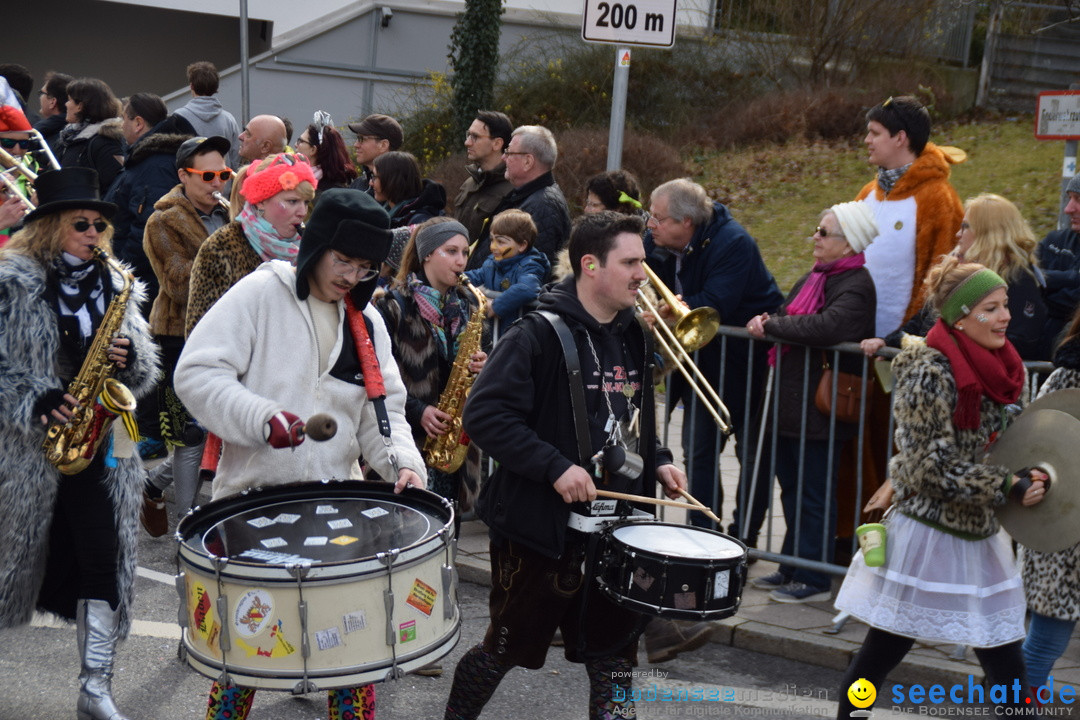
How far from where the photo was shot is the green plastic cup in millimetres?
4332

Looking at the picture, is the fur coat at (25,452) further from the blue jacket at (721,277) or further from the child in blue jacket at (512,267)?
the blue jacket at (721,277)

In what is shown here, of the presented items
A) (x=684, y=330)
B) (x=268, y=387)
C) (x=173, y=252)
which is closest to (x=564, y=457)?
(x=268, y=387)

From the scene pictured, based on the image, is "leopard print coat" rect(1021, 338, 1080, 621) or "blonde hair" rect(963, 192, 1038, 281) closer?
"leopard print coat" rect(1021, 338, 1080, 621)

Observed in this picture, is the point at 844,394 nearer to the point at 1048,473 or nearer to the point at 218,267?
the point at 1048,473

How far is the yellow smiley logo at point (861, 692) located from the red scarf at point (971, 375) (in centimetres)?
96

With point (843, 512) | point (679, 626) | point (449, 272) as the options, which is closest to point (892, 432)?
point (843, 512)

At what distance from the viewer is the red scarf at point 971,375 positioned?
169 inches

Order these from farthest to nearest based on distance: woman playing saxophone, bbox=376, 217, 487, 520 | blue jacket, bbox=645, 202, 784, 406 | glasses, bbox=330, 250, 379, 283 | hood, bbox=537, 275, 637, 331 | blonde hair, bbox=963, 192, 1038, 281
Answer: blue jacket, bbox=645, 202, 784, 406
woman playing saxophone, bbox=376, 217, 487, 520
blonde hair, bbox=963, 192, 1038, 281
hood, bbox=537, 275, 637, 331
glasses, bbox=330, 250, 379, 283

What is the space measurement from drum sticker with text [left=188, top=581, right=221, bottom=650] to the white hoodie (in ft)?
1.70

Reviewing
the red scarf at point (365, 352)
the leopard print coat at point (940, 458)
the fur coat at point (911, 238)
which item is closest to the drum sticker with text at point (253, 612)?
the red scarf at point (365, 352)

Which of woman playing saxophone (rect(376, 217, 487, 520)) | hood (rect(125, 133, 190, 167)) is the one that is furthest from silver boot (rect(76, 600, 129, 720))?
hood (rect(125, 133, 190, 167))

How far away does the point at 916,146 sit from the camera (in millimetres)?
6395

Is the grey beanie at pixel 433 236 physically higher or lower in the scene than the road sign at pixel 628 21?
lower

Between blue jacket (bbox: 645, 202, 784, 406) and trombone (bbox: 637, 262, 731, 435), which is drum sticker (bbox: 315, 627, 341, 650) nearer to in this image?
trombone (bbox: 637, 262, 731, 435)
